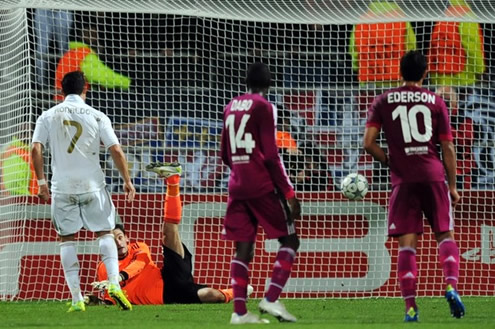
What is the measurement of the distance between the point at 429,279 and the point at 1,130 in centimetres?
482

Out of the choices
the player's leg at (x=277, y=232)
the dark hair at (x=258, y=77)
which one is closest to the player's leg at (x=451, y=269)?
the player's leg at (x=277, y=232)

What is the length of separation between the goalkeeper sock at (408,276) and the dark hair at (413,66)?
1190 mm

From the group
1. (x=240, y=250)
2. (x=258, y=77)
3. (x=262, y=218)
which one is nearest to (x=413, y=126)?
(x=258, y=77)

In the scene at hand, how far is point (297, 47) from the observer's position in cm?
1257

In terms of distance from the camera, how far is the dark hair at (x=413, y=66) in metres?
7.54

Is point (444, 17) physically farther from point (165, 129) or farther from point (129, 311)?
point (129, 311)

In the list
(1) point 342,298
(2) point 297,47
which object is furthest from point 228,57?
(1) point 342,298

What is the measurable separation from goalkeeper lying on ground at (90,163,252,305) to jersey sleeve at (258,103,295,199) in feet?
9.80

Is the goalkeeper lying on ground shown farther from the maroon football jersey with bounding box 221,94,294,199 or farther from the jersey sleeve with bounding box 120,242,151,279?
the maroon football jersey with bounding box 221,94,294,199

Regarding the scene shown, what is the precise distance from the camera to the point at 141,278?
1025 centimetres

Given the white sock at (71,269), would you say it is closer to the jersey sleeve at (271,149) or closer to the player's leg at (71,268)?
the player's leg at (71,268)

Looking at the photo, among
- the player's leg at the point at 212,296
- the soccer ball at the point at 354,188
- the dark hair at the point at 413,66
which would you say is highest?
the dark hair at the point at 413,66

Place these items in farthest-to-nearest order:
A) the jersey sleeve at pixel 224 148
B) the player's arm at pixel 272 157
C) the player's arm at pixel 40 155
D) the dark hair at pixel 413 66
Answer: the player's arm at pixel 40 155 < the dark hair at pixel 413 66 < the jersey sleeve at pixel 224 148 < the player's arm at pixel 272 157

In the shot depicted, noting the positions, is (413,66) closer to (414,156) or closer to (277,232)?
(414,156)
